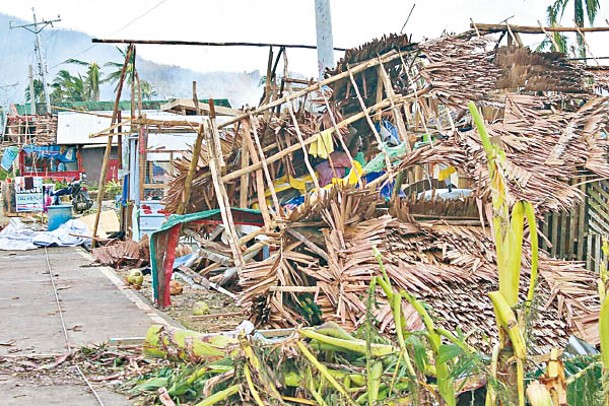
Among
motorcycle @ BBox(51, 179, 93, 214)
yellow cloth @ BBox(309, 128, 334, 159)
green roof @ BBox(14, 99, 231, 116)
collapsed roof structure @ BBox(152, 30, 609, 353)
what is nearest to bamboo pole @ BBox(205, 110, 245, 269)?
collapsed roof structure @ BBox(152, 30, 609, 353)

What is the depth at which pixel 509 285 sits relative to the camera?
2.75 m

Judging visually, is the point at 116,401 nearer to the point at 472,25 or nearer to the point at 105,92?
the point at 472,25

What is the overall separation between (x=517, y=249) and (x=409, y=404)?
1.19 m

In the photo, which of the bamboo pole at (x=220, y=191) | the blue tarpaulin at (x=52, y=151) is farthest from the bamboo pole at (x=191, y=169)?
the blue tarpaulin at (x=52, y=151)

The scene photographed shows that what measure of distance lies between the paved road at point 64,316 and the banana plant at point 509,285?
11.5 feet

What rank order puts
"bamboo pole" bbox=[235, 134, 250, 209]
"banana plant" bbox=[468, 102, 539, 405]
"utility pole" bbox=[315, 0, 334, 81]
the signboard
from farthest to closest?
1. the signboard
2. "utility pole" bbox=[315, 0, 334, 81]
3. "bamboo pole" bbox=[235, 134, 250, 209]
4. "banana plant" bbox=[468, 102, 539, 405]

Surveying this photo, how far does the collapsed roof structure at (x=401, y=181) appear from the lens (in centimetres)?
652

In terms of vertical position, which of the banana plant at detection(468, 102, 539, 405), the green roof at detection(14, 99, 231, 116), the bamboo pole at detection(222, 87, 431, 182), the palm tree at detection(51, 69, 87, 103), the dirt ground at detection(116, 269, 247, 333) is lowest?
the dirt ground at detection(116, 269, 247, 333)

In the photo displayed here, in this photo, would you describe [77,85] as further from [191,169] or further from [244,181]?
[191,169]

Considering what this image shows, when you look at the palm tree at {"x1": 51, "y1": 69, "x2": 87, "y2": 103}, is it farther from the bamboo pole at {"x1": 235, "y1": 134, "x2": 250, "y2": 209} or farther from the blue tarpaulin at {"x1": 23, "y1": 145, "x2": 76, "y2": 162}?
the bamboo pole at {"x1": 235, "y1": 134, "x2": 250, "y2": 209}

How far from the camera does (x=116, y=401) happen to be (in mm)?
5578

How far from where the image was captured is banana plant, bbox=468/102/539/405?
2.72 meters

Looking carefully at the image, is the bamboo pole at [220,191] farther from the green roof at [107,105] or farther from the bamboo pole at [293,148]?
the green roof at [107,105]

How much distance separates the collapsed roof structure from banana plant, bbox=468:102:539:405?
1.43 metres
